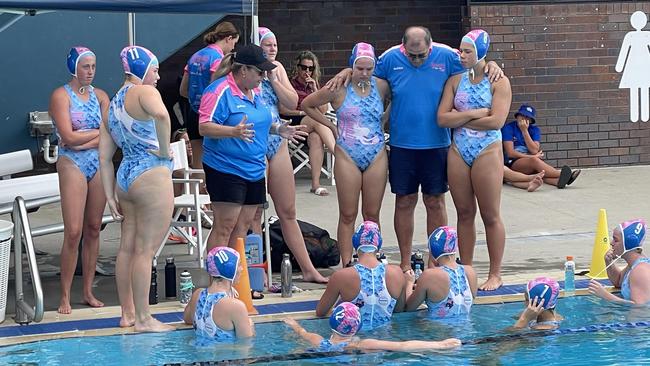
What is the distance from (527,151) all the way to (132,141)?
22.9ft

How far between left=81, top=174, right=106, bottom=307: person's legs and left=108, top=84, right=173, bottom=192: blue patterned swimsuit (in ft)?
2.10

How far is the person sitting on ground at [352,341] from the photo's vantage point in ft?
23.5

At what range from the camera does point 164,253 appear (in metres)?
10.4

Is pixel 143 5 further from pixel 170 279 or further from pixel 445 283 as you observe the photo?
pixel 445 283

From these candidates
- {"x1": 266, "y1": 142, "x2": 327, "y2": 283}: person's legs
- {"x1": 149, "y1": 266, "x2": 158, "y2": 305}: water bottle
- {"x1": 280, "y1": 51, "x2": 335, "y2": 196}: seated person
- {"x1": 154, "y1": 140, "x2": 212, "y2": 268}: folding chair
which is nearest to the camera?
{"x1": 149, "y1": 266, "x2": 158, "y2": 305}: water bottle

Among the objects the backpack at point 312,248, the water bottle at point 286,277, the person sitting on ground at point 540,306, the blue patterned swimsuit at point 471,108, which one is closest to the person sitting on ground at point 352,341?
the person sitting on ground at point 540,306

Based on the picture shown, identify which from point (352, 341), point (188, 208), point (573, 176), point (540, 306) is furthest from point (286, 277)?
point (573, 176)

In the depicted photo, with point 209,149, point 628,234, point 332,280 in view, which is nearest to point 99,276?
point 209,149

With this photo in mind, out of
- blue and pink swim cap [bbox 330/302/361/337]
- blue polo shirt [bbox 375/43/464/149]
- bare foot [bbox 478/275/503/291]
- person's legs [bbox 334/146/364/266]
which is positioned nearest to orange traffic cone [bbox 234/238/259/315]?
person's legs [bbox 334/146/364/266]

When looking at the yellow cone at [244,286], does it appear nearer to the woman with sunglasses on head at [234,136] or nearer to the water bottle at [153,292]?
the woman with sunglasses on head at [234,136]

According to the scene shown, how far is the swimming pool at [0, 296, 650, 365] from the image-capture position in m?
7.22

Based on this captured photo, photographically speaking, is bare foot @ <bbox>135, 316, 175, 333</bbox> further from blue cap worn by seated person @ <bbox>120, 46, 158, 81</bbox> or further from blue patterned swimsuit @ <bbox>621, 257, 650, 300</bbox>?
blue patterned swimsuit @ <bbox>621, 257, 650, 300</bbox>

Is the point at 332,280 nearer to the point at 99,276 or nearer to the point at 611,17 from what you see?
the point at 99,276

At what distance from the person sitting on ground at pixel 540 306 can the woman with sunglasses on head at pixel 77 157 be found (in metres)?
2.91
